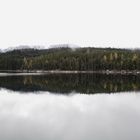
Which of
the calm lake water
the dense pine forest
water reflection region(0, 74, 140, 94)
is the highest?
the calm lake water

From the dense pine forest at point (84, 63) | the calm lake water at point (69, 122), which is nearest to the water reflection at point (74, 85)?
the calm lake water at point (69, 122)

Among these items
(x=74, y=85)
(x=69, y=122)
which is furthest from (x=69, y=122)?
(x=74, y=85)

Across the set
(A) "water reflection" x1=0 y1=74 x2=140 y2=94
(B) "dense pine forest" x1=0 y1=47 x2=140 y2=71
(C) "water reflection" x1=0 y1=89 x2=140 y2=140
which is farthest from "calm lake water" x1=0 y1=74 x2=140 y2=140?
(B) "dense pine forest" x1=0 y1=47 x2=140 y2=71

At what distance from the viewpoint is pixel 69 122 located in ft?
88.9

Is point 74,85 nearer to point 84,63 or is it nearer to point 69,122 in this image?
point 69,122

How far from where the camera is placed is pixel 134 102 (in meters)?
39.4

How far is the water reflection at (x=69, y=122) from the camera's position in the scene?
22513 millimetres

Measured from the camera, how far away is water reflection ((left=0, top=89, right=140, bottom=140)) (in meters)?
22.5

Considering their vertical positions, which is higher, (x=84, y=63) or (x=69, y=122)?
(x=69, y=122)

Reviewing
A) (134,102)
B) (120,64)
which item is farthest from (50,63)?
(134,102)

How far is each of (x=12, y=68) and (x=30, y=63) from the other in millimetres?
10035

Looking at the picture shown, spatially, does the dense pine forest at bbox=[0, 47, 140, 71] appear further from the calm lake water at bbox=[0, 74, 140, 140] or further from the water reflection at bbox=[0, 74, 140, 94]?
the calm lake water at bbox=[0, 74, 140, 140]

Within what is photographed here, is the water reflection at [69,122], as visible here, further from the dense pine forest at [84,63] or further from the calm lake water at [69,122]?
the dense pine forest at [84,63]

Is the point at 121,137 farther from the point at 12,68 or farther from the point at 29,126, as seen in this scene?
the point at 12,68
